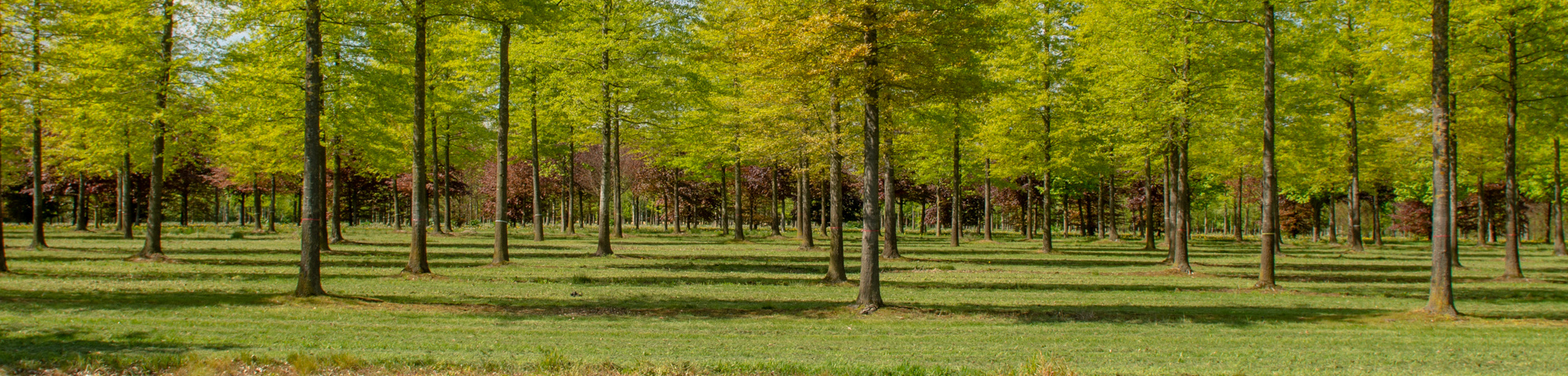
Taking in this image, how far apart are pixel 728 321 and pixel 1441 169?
11797mm

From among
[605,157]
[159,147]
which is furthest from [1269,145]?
[159,147]

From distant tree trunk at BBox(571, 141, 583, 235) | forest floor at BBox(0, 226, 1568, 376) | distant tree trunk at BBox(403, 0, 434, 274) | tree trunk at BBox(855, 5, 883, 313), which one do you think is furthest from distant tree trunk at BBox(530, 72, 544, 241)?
tree trunk at BBox(855, 5, 883, 313)

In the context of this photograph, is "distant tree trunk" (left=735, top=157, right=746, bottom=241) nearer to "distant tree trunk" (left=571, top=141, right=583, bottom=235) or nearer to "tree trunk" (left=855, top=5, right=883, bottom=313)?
"distant tree trunk" (left=571, top=141, right=583, bottom=235)

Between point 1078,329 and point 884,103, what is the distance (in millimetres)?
4580

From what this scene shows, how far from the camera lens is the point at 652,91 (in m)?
25.5

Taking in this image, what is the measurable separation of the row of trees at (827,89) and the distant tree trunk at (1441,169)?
5cm

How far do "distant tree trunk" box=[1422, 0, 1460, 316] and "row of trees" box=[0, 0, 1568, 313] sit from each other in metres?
0.05

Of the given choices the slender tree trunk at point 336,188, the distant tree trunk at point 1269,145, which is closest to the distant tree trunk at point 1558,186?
the distant tree trunk at point 1269,145

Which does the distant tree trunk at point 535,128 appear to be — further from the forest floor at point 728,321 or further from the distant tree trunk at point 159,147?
the distant tree trunk at point 159,147

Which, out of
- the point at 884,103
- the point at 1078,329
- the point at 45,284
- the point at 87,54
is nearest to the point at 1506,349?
the point at 1078,329

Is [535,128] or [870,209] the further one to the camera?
[535,128]

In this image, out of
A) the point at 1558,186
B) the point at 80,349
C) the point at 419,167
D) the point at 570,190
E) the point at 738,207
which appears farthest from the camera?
the point at 738,207

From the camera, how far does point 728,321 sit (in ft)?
39.1

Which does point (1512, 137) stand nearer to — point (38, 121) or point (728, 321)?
point (728, 321)
